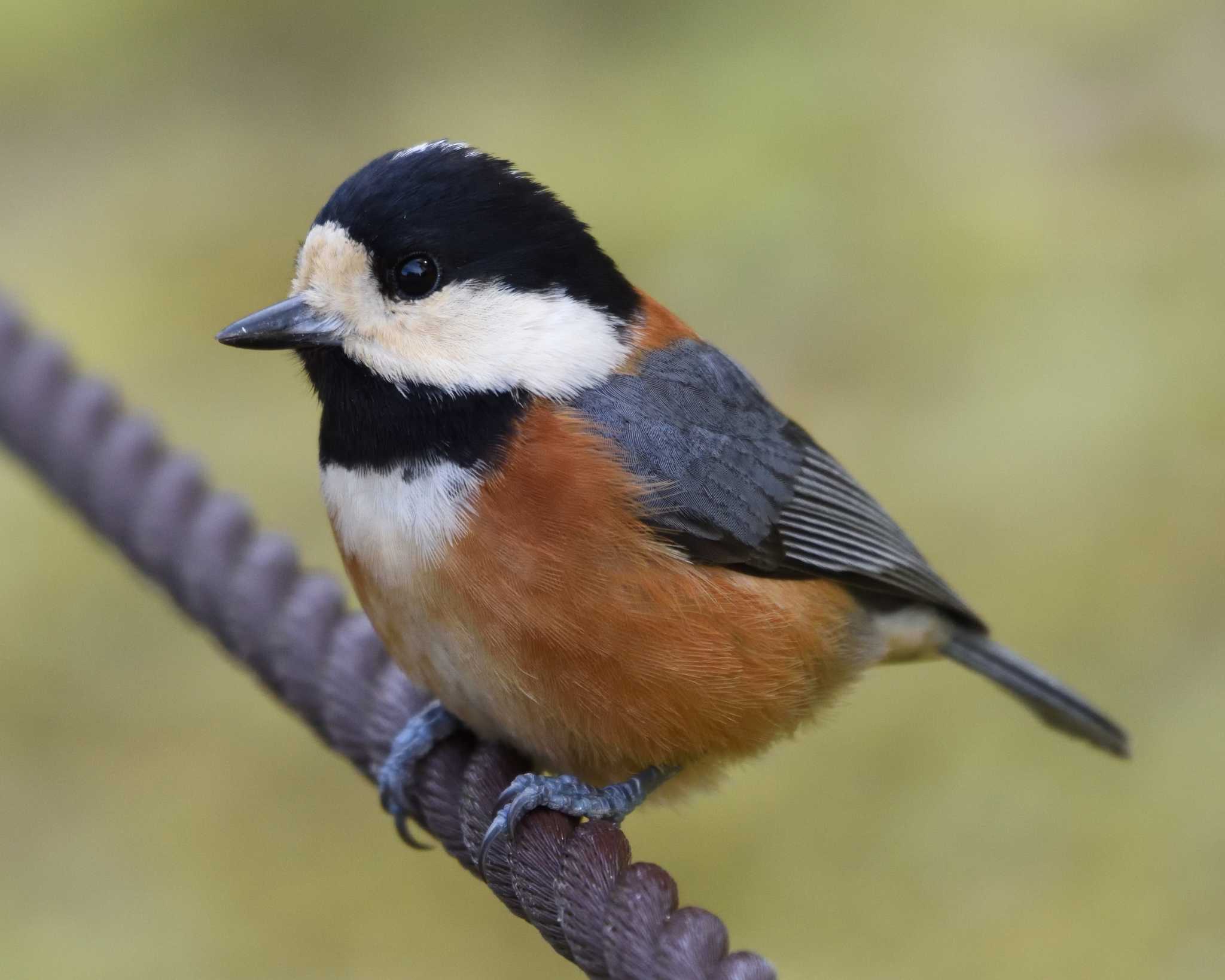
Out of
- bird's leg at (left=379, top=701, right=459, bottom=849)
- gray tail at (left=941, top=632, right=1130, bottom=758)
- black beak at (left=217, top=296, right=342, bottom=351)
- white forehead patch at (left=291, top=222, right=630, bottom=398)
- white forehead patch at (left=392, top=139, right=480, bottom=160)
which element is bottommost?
bird's leg at (left=379, top=701, right=459, bottom=849)

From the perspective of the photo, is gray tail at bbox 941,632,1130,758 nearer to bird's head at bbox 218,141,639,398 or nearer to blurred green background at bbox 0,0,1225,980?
blurred green background at bbox 0,0,1225,980

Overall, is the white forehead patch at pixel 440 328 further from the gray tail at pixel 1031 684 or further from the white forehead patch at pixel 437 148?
the gray tail at pixel 1031 684

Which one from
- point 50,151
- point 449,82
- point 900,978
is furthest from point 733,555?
point 50,151

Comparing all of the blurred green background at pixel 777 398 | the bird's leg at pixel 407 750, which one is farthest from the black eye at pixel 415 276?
the blurred green background at pixel 777 398

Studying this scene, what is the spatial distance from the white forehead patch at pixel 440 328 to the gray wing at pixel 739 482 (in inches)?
4.9

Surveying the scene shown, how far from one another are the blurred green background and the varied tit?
51cm

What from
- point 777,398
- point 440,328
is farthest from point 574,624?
point 777,398

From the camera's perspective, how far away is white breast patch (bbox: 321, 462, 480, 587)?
2701 mm

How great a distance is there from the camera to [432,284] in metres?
2.79

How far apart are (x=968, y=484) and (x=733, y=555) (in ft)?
9.65

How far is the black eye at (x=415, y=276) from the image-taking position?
2.78 metres

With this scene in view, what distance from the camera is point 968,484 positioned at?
575 cm

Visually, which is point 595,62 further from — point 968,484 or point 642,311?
point 642,311

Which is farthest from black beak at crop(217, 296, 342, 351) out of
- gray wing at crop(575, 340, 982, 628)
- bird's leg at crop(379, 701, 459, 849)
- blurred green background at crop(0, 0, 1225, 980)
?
blurred green background at crop(0, 0, 1225, 980)
